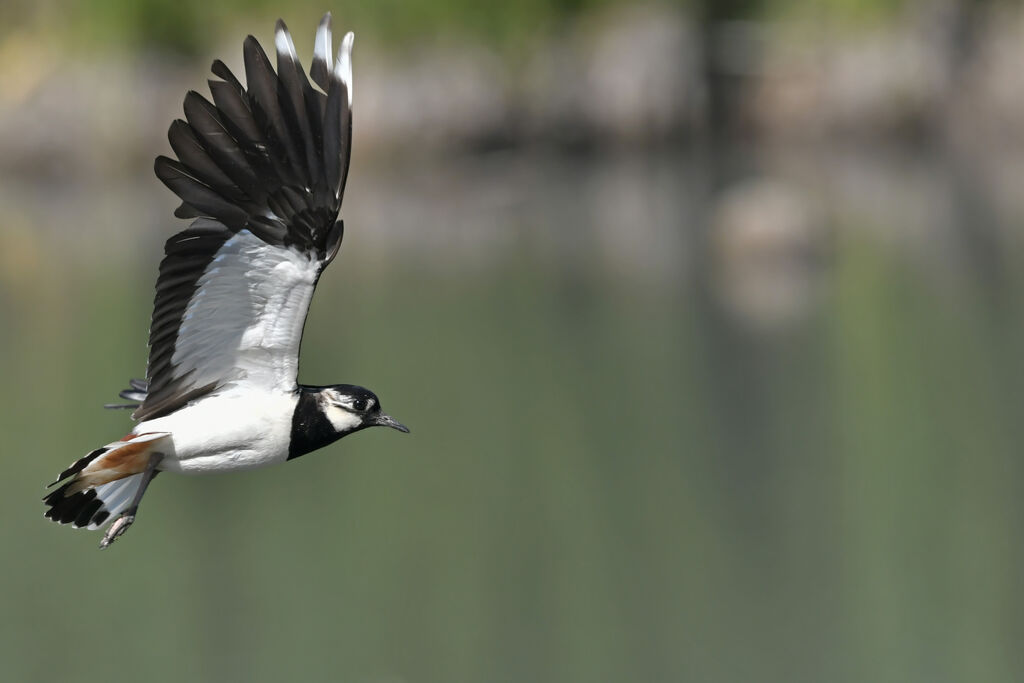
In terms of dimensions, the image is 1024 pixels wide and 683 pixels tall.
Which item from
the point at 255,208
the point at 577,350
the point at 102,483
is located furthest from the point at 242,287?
the point at 577,350

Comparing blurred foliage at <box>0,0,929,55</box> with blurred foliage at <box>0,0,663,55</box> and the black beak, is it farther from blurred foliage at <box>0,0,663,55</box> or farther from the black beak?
the black beak

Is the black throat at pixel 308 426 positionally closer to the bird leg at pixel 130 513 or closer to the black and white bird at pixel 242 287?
the black and white bird at pixel 242 287

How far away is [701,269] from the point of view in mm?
19812

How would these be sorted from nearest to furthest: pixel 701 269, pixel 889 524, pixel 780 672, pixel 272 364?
pixel 272 364
pixel 780 672
pixel 889 524
pixel 701 269

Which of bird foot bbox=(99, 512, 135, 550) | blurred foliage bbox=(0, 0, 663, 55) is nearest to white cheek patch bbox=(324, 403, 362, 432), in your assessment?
bird foot bbox=(99, 512, 135, 550)

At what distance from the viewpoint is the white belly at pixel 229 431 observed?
18.7 ft

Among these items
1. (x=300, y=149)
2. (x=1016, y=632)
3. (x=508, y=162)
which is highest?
(x=300, y=149)

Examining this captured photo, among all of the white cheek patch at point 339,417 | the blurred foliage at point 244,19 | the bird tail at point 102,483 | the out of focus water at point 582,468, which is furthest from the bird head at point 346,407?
the blurred foliage at point 244,19

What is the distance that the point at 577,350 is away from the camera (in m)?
16.8

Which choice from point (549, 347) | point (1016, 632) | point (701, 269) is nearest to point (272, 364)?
point (1016, 632)

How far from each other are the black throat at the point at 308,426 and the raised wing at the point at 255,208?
0.26ft

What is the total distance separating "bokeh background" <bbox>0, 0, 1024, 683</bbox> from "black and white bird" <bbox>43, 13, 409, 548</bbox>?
17.2 feet

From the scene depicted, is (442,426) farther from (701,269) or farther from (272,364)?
(272,364)

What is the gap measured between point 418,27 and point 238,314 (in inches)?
796
